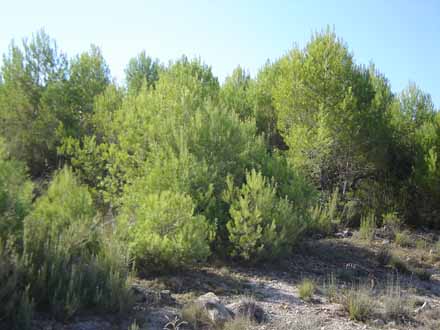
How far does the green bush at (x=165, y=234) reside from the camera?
788 cm

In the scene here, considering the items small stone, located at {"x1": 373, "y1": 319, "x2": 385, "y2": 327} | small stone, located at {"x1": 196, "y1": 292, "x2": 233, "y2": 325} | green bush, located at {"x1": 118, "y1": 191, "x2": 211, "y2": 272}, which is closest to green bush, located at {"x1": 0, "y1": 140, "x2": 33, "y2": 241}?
green bush, located at {"x1": 118, "y1": 191, "x2": 211, "y2": 272}

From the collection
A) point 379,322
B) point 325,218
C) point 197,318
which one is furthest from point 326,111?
point 197,318

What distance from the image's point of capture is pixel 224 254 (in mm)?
9547

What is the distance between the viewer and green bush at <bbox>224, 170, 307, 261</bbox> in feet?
29.9

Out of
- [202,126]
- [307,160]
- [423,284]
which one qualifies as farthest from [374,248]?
[202,126]

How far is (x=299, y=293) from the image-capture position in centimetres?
789

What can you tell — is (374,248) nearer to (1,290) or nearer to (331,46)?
(331,46)

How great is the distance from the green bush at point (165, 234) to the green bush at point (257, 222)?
96 centimetres

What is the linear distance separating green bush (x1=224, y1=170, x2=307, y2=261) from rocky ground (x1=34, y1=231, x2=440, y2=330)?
37 centimetres

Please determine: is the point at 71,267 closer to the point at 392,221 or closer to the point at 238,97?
the point at 392,221

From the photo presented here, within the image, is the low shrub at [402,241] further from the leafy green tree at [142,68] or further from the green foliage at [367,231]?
the leafy green tree at [142,68]

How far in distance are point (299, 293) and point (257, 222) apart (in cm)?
177

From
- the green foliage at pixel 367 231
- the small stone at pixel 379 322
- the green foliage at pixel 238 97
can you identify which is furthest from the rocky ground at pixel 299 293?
the green foliage at pixel 238 97

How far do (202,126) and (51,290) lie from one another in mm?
5342
